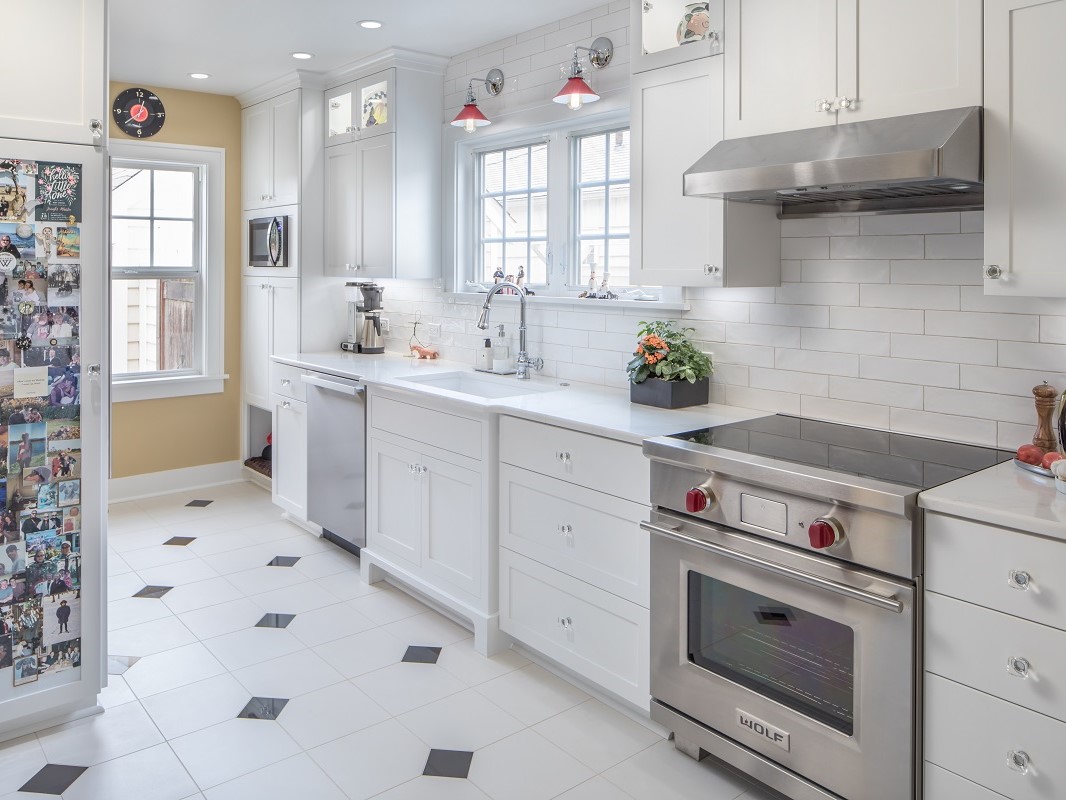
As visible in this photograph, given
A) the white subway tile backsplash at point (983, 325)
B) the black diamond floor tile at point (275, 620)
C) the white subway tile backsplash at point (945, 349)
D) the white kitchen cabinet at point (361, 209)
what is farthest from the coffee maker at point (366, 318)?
the white subway tile backsplash at point (983, 325)

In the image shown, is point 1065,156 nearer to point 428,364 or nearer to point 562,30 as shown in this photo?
point 562,30

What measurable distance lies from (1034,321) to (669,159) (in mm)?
1216

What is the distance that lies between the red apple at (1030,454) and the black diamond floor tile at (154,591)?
11.2 ft

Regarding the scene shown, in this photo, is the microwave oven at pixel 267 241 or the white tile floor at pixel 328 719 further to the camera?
the microwave oven at pixel 267 241

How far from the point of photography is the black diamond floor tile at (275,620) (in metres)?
3.46

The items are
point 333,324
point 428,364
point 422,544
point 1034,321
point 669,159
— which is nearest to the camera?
point 1034,321

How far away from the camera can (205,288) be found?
561 centimetres

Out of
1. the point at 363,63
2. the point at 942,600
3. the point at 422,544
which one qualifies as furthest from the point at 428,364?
the point at 942,600

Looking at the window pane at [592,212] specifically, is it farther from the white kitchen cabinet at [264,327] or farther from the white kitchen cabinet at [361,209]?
the white kitchen cabinet at [264,327]

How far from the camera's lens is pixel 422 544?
3.54 m

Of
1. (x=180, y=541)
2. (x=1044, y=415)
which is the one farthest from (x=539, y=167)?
(x=180, y=541)

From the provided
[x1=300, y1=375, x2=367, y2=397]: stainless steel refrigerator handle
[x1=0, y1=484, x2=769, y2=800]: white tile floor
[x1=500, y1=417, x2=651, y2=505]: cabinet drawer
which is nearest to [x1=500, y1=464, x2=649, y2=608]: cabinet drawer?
[x1=500, y1=417, x2=651, y2=505]: cabinet drawer

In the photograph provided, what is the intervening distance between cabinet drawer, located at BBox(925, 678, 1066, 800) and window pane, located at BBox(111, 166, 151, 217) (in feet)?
17.2

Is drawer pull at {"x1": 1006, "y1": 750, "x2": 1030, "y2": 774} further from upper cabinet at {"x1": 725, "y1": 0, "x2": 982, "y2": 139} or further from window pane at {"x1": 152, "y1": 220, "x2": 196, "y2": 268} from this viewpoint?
window pane at {"x1": 152, "y1": 220, "x2": 196, "y2": 268}
